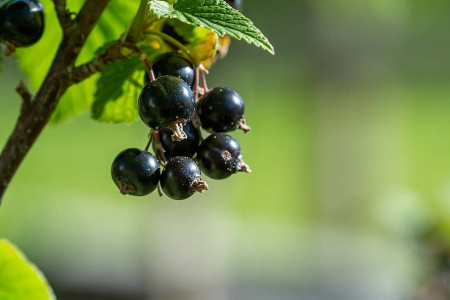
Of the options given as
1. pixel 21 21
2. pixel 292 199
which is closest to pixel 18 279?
pixel 21 21

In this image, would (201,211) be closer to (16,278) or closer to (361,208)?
(361,208)

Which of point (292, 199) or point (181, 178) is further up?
point (292, 199)

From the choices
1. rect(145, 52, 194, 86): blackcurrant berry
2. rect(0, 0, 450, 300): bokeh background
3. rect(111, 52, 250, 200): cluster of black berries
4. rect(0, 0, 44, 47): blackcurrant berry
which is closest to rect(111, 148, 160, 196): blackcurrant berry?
rect(111, 52, 250, 200): cluster of black berries

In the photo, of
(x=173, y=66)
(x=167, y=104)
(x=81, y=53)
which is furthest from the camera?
(x=81, y=53)

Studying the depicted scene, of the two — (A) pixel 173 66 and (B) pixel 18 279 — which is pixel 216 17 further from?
(B) pixel 18 279

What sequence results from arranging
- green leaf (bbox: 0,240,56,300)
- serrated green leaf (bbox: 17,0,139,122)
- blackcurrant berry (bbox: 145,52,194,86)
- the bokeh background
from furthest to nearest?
the bokeh background → serrated green leaf (bbox: 17,0,139,122) → green leaf (bbox: 0,240,56,300) → blackcurrant berry (bbox: 145,52,194,86)

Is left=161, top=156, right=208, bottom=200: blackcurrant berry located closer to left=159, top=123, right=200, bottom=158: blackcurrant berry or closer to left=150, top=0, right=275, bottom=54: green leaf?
left=159, top=123, right=200, bottom=158: blackcurrant berry

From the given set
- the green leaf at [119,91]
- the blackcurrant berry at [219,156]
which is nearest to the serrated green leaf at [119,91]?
the green leaf at [119,91]
